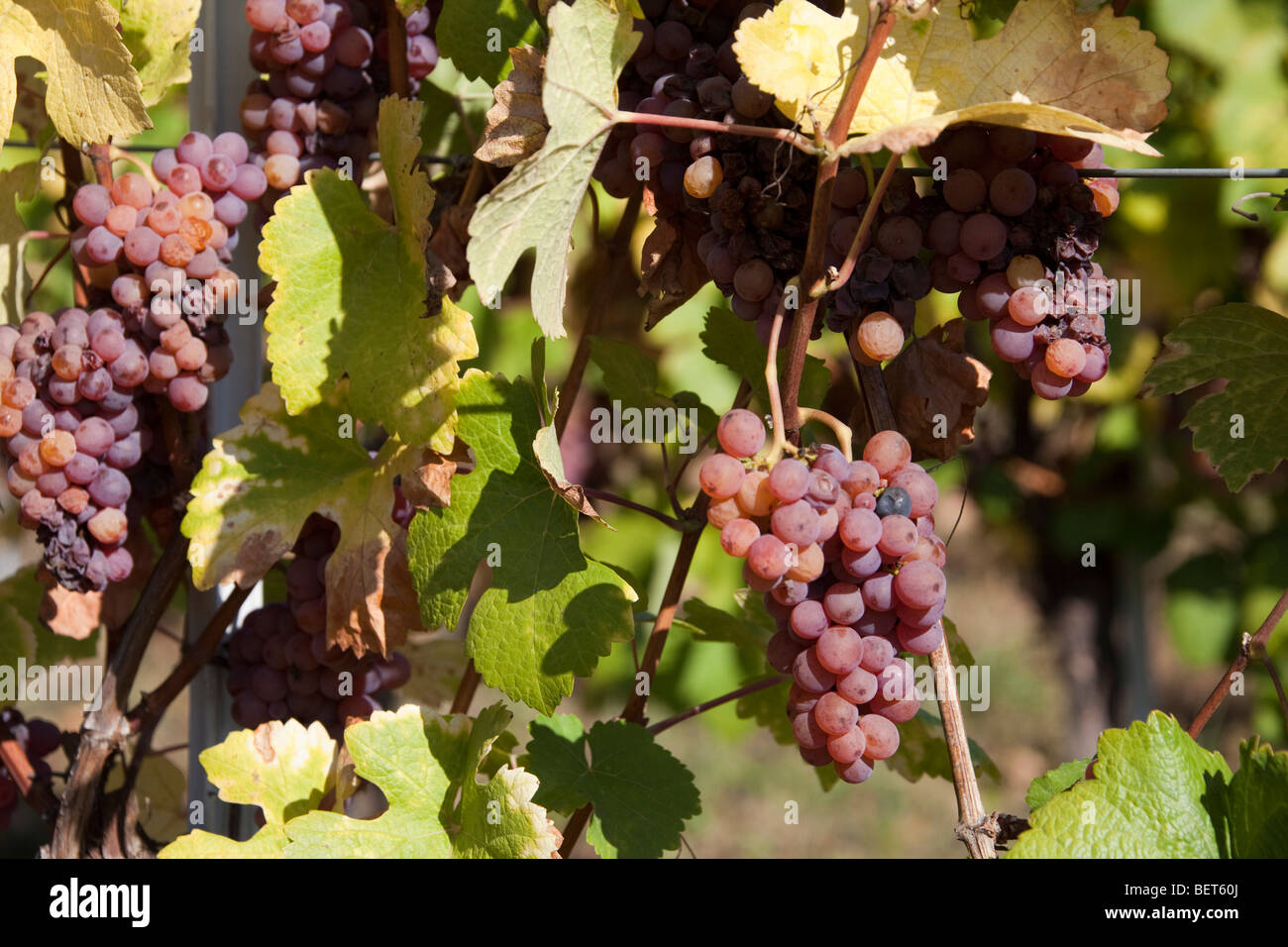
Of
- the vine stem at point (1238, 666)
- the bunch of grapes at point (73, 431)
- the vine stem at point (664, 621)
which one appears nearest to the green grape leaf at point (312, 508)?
the bunch of grapes at point (73, 431)

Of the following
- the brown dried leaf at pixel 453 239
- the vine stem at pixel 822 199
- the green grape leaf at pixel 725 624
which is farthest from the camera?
the green grape leaf at pixel 725 624

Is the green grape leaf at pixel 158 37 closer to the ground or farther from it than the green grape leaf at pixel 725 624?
farther from it

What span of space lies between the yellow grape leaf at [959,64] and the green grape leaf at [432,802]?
49cm

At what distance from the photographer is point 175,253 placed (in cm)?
95

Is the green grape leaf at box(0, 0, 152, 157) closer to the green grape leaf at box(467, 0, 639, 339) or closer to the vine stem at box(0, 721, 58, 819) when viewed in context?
the green grape leaf at box(467, 0, 639, 339)

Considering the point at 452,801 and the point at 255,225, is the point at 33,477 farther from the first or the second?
the point at 452,801

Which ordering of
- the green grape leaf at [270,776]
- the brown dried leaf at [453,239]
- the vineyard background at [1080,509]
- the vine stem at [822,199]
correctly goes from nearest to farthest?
the vine stem at [822,199] < the green grape leaf at [270,776] < the brown dried leaf at [453,239] < the vineyard background at [1080,509]

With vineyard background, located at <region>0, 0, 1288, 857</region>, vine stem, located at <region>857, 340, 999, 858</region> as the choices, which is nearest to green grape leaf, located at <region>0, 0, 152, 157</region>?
vine stem, located at <region>857, 340, 999, 858</region>

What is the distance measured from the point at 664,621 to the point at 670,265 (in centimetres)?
30

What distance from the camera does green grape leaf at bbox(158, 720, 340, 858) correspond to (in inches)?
34.0

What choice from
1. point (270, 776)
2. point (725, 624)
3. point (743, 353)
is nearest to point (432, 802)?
point (270, 776)

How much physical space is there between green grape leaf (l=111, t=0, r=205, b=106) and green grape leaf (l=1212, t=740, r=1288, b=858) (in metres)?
0.98

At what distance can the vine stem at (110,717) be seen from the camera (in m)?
1.00

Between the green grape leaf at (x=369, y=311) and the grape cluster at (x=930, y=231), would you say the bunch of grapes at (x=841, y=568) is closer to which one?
the grape cluster at (x=930, y=231)
